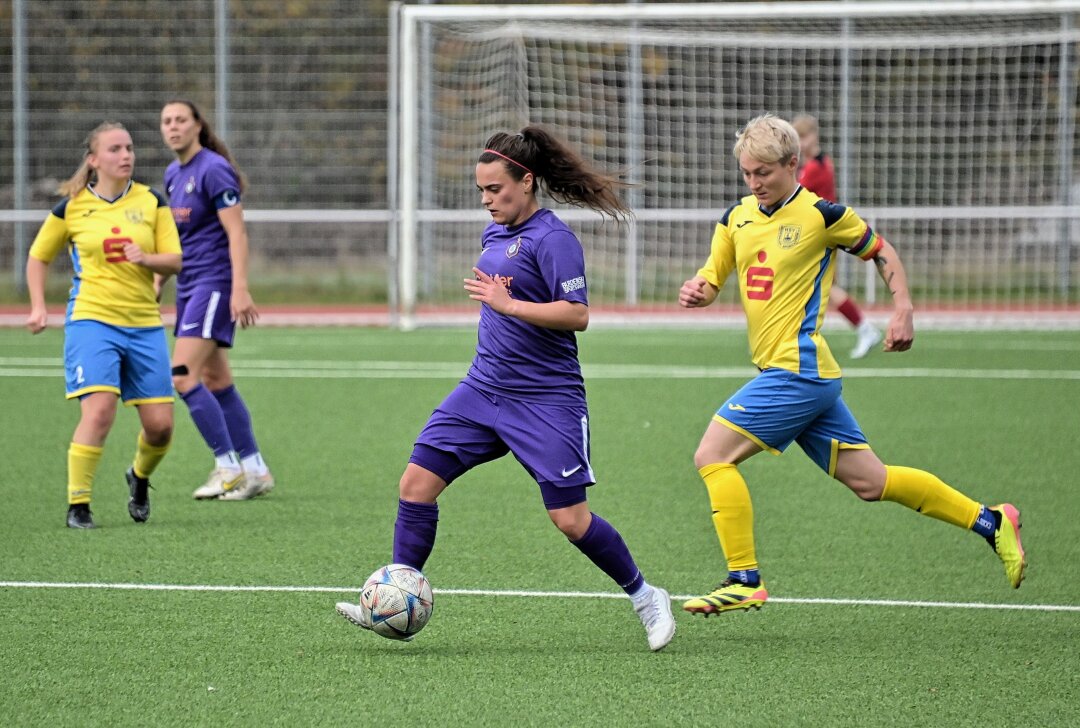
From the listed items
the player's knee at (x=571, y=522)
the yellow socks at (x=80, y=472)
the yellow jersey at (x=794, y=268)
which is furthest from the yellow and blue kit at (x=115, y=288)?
the yellow jersey at (x=794, y=268)

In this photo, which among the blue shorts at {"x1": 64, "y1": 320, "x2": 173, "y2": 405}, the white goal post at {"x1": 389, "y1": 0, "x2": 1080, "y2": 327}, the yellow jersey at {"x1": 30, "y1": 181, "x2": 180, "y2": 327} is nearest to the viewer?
the blue shorts at {"x1": 64, "y1": 320, "x2": 173, "y2": 405}

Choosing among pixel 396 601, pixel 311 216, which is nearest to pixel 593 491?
pixel 396 601

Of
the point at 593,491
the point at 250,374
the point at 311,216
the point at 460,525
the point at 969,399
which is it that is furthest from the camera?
the point at 311,216

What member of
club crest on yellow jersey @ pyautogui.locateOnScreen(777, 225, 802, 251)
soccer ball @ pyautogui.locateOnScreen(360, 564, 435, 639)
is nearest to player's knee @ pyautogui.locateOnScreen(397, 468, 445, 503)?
soccer ball @ pyautogui.locateOnScreen(360, 564, 435, 639)

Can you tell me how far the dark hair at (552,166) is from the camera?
4836 millimetres

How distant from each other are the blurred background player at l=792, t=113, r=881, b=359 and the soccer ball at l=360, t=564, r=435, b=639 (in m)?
7.48

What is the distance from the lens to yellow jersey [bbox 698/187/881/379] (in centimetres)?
532

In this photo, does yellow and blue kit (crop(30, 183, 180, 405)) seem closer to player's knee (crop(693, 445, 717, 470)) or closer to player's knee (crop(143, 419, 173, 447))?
player's knee (crop(143, 419, 173, 447))

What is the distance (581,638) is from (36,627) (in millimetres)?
1754

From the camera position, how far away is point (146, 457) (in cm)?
691

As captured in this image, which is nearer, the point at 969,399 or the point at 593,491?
the point at 593,491

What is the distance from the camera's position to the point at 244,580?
567 cm

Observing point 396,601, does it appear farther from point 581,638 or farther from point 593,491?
point 593,491

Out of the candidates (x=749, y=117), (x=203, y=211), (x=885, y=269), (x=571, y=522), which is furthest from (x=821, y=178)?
(x=571, y=522)
